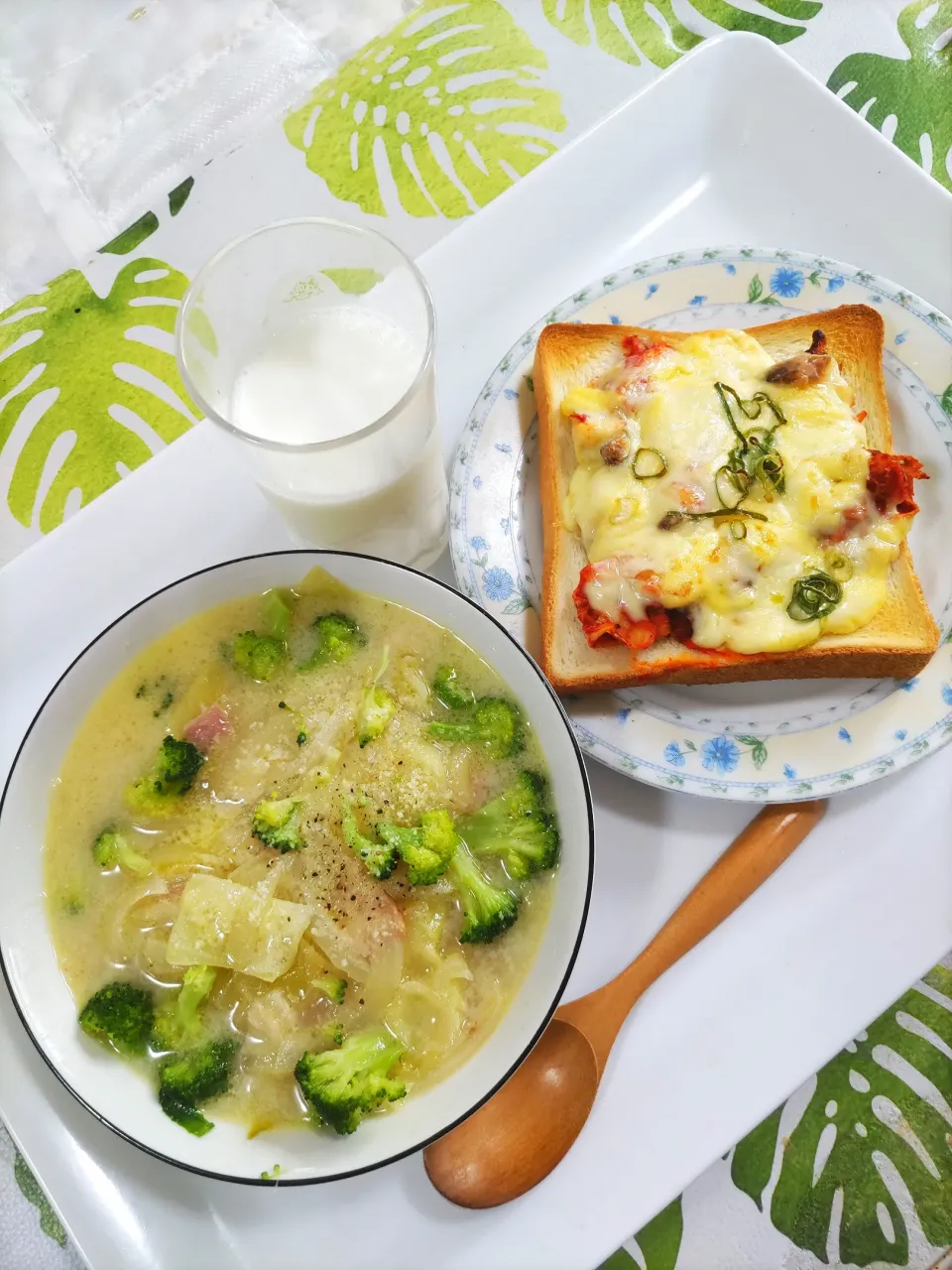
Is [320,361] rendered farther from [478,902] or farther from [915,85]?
[915,85]

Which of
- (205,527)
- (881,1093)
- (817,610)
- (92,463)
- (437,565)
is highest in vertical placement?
(92,463)

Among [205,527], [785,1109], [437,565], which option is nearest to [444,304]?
[437,565]

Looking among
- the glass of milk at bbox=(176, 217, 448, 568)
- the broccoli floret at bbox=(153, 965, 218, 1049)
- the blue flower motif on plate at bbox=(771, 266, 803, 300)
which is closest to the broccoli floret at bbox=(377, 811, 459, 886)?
the broccoli floret at bbox=(153, 965, 218, 1049)

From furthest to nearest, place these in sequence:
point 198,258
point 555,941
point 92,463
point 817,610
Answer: point 198,258 < point 92,463 < point 817,610 < point 555,941

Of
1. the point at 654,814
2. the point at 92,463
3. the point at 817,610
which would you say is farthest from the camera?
the point at 92,463

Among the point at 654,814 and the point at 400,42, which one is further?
the point at 400,42

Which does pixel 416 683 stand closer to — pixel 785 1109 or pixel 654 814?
pixel 654 814

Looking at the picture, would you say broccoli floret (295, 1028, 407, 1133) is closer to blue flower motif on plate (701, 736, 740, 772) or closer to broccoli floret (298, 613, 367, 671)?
broccoli floret (298, 613, 367, 671)
